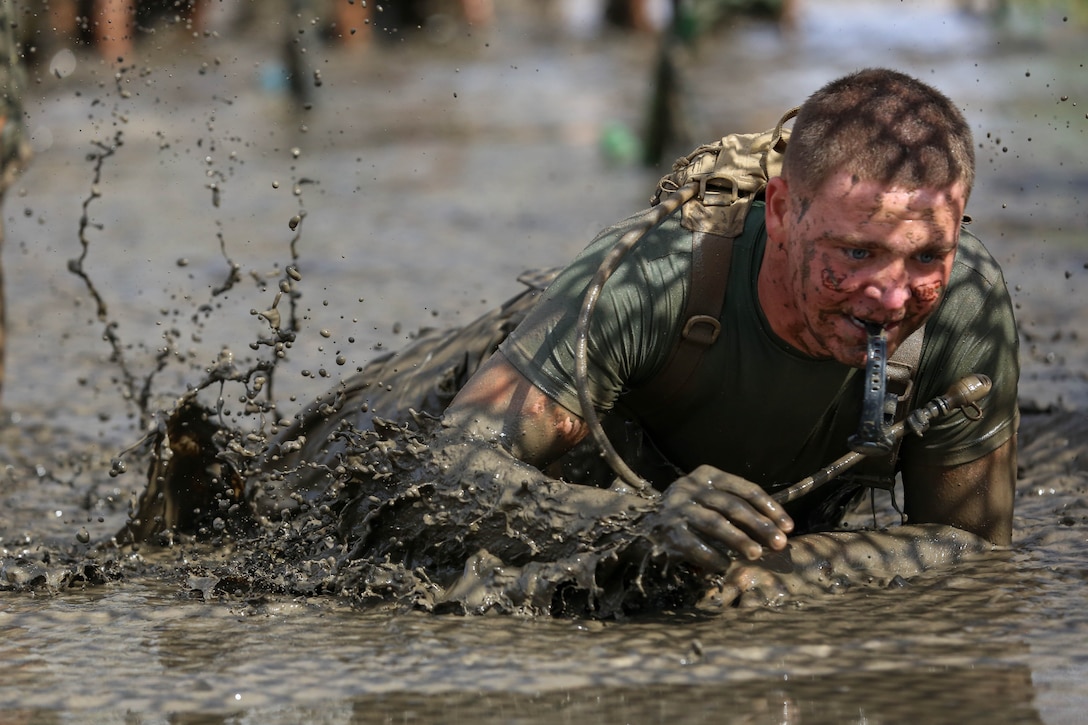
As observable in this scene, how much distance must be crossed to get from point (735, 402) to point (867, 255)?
0.58 m

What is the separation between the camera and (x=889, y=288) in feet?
11.1

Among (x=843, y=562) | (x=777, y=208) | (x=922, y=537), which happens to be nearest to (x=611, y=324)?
(x=777, y=208)

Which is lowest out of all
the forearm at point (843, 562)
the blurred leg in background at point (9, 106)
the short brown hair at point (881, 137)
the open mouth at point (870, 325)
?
the forearm at point (843, 562)

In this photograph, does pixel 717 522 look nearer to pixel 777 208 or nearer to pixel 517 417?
pixel 517 417

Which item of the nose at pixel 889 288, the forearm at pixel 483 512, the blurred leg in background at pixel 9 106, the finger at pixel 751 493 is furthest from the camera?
the blurred leg in background at pixel 9 106

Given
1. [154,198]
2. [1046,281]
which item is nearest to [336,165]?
[154,198]

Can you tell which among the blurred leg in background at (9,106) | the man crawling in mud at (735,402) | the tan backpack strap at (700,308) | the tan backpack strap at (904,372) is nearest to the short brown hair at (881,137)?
the man crawling in mud at (735,402)

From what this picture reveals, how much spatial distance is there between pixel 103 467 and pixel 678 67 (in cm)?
740

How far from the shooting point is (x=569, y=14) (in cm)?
2497

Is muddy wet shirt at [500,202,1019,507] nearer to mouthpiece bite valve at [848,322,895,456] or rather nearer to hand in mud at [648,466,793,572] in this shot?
mouthpiece bite valve at [848,322,895,456]

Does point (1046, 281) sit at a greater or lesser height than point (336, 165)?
lesser

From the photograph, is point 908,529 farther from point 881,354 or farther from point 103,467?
point 103,467

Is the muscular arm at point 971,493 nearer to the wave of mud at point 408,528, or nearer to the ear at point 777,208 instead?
the wave of mud at point 408,528

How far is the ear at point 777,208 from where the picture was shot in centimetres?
354
